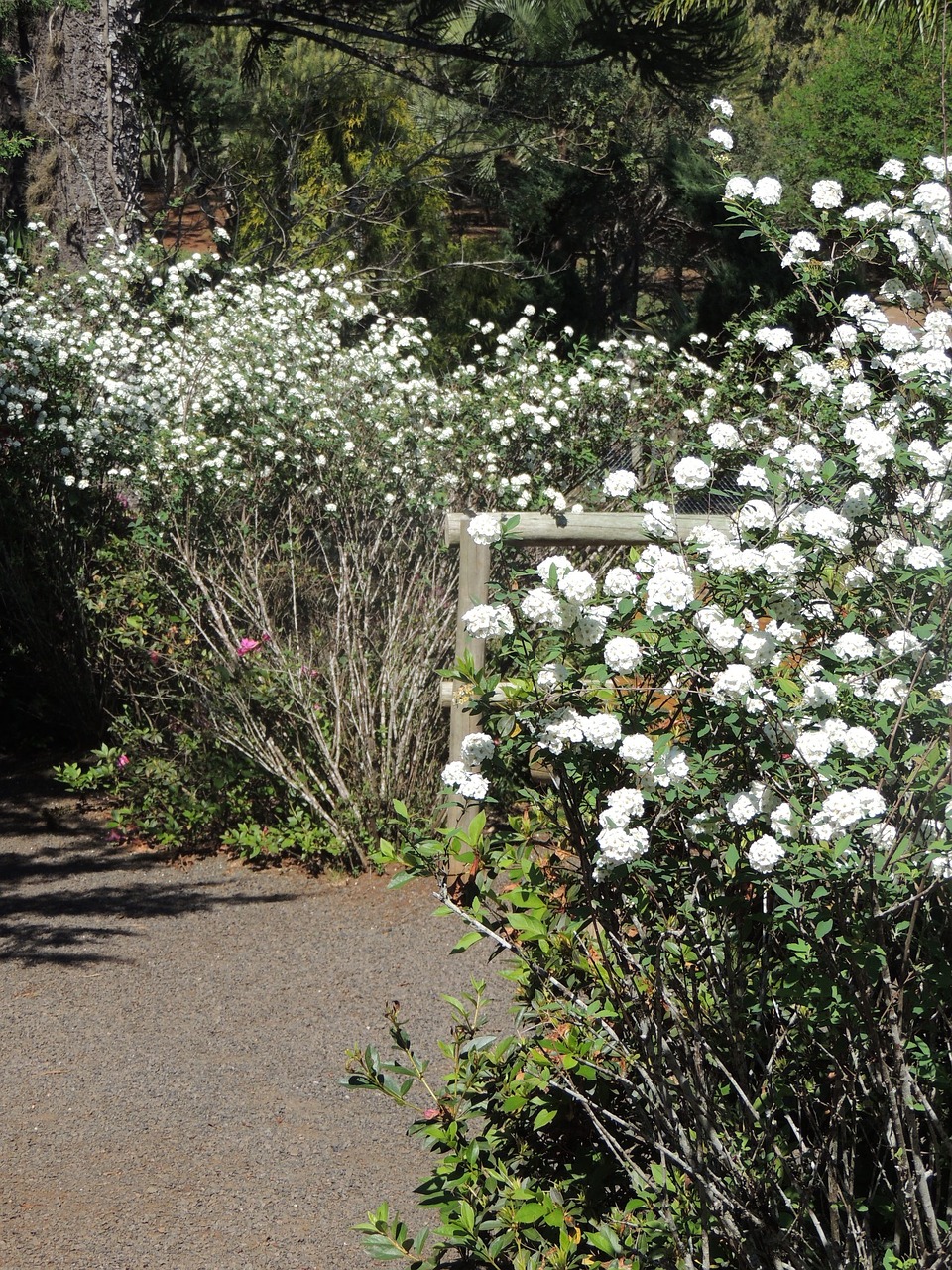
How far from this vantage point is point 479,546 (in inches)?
198

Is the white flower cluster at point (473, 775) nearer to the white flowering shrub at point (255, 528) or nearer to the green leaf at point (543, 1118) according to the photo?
the green leaf at point (543, 1118)

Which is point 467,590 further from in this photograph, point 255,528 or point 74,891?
point 74,891

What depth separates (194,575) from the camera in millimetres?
5586

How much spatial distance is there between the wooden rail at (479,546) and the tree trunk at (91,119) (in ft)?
15.1

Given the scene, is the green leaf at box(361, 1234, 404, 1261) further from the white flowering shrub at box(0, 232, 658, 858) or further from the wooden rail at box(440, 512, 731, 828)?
the white flowering shrub at box(0, 232, 658, 858)

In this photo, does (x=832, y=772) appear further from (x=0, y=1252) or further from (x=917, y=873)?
(x=0, y=1252)

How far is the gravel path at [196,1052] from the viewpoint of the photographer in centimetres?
287

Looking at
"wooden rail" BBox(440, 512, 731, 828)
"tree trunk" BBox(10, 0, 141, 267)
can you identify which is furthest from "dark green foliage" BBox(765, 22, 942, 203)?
"wooden rail" BBox(440, 512, 731, 828)

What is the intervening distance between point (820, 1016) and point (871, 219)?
1.51 metres

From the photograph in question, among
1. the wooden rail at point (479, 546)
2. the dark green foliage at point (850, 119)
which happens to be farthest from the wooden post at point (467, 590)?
the dark green foliage at point (850, 119)

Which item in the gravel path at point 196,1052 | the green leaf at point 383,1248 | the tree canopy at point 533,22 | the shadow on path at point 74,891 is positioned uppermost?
the tree canopy at point 533,22

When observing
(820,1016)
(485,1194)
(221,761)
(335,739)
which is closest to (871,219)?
(820,1016)

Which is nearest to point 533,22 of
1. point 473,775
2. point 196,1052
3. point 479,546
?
point 479,546

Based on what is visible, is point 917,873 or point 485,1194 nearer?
point 917,873
